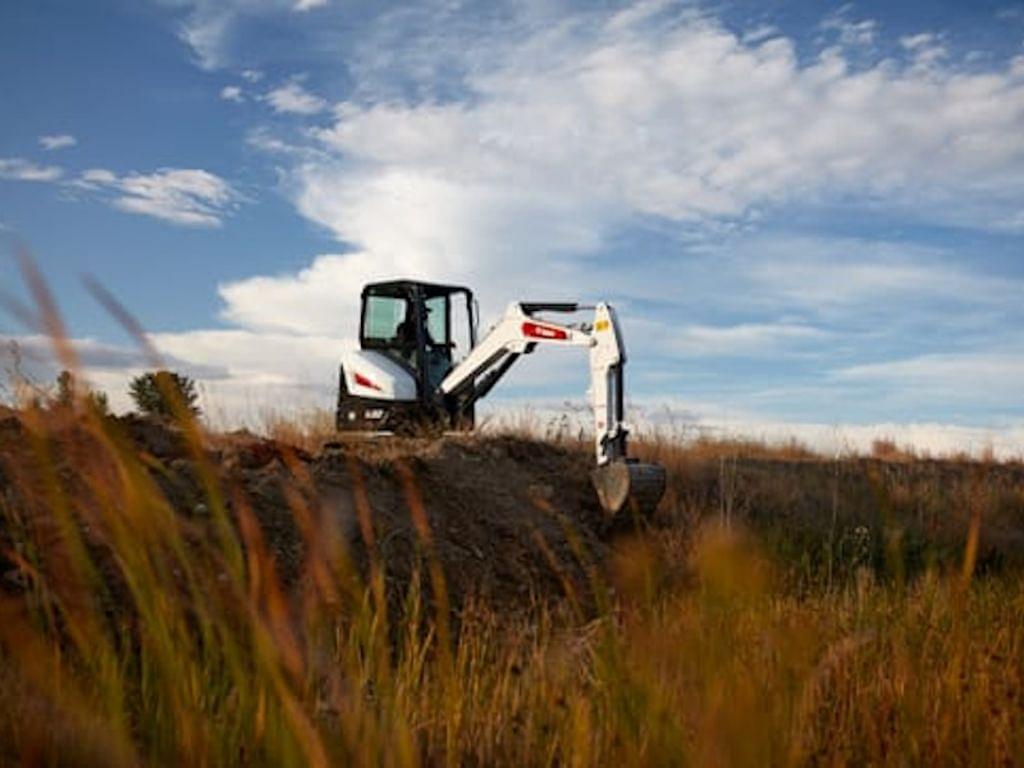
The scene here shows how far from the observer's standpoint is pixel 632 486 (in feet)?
39.1

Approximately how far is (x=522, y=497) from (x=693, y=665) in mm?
9228

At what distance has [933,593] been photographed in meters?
7.04

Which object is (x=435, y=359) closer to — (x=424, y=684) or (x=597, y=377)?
(x=597, y=377)

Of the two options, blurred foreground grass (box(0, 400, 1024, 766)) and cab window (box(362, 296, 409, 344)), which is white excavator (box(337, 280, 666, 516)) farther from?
blurred foreground grass (box(0, 400, 1024, 766))

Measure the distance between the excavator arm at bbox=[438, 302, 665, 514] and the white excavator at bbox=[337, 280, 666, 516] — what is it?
1cm

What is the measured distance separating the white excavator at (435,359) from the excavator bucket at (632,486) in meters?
0.46

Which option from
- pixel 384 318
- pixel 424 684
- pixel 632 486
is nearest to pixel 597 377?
pixel 632 486

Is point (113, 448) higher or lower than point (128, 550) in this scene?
higher

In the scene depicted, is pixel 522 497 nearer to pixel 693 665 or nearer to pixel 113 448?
pixel 693 665

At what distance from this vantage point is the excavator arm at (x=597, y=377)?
12.0 meters

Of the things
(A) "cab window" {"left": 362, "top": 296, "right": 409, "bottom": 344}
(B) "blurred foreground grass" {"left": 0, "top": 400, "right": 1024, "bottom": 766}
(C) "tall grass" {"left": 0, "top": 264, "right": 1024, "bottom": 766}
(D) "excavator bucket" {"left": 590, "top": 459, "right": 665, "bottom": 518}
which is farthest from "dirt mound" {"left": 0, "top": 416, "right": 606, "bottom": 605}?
(B) "blurred foreground grass" {"left": 0, "top": 400, "right": 1024, "bottom": 766}

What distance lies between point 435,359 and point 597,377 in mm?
3294

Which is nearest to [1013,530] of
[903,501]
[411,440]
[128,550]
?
[903,501]

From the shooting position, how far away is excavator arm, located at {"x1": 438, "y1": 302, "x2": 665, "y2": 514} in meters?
12.0
